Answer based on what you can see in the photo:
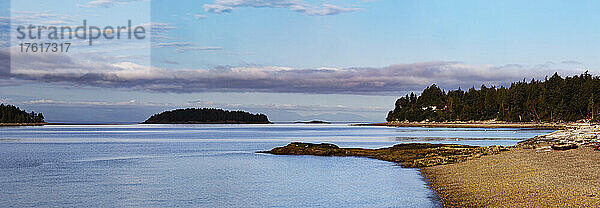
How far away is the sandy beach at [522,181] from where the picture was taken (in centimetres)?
2106

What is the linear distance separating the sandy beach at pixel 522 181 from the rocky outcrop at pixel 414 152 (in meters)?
3.45

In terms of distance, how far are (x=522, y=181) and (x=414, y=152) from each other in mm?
25829

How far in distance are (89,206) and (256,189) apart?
920cm

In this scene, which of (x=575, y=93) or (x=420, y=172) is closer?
(x=420, y=172)

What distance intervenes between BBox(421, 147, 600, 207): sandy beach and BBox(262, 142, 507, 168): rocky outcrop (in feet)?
11.3

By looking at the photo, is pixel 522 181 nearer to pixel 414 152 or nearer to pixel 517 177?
pixel 517 177

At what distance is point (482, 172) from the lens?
31.9m

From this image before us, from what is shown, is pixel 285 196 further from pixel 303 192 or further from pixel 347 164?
pixel 347 164

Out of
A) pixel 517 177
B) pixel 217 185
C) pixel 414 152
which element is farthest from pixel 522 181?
pixel 414 152

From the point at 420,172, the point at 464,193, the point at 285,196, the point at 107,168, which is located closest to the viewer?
the point at 464,193

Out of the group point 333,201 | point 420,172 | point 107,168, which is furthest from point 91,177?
point 420,172

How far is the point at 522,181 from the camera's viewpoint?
26219 mm

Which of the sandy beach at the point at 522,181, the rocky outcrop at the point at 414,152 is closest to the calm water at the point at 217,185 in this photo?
the sandy beach at the point at 522,181

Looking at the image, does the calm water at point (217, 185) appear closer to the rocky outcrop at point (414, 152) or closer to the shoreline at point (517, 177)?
the shoreline at point (517, 177)
